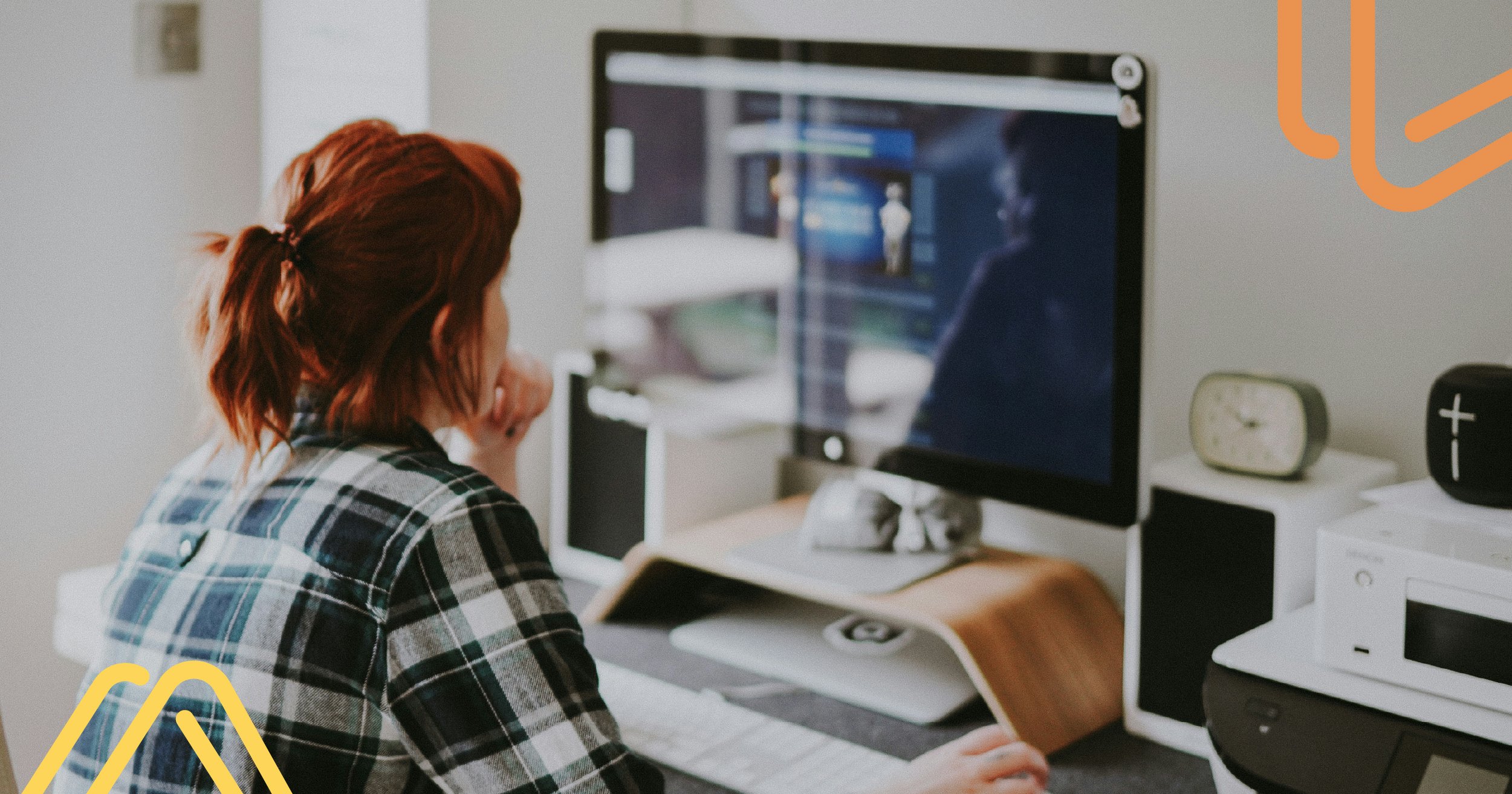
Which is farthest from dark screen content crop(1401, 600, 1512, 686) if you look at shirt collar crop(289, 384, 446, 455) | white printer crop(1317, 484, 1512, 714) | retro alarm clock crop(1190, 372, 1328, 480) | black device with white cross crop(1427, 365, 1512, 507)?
shirt collar crop(289, 384, 446, 455)

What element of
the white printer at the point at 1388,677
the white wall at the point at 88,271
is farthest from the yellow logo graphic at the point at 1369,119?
the white wall at the point at 88,271

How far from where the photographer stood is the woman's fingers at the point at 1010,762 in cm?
118

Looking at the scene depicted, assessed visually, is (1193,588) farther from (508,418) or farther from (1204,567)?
(508,418)

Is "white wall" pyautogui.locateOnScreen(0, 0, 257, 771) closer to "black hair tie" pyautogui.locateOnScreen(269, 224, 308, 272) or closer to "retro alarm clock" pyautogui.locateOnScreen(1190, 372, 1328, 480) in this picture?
"black hair tie" pyautogui.locateOnScreen(269, 224, 308, 272)

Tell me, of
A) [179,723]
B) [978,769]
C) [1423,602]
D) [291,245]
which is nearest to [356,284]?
[291,245]

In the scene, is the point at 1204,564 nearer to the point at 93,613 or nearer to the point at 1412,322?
the point at 1412,322

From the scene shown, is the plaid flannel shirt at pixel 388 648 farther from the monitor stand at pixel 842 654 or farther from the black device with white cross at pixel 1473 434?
the black device with white cross at pixel 1473 434

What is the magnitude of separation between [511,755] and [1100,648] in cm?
81

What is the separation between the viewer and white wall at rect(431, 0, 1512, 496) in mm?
1479

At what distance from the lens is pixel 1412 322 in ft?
4.99

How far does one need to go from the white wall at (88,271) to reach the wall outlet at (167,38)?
13 mm

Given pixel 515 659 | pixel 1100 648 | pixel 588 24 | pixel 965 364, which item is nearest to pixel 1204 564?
pixel 1100 648

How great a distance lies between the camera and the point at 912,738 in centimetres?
150

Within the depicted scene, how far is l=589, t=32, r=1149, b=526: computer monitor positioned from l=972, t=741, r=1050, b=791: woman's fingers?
319 mm
